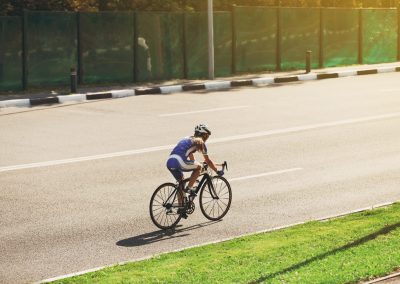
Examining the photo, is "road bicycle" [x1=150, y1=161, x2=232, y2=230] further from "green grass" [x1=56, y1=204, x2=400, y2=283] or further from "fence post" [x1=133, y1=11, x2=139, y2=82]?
"fence post" [x1=133, y1=11, x2=139, y2=82]

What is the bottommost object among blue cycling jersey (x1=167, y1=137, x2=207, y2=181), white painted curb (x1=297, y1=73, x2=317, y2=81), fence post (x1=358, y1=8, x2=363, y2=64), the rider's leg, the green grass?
the green grass

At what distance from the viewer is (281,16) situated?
36.1 meters

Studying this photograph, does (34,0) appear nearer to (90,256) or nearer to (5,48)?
(5,48)

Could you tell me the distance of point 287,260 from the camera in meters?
9.76

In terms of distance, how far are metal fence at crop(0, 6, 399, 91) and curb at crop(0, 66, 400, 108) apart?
7.88 feet

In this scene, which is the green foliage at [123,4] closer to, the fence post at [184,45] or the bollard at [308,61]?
the fence post at [184,45]

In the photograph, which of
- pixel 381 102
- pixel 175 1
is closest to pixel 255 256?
pixel 381 102

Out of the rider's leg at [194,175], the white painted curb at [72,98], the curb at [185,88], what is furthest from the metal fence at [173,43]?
the rider's leg at [194,175]

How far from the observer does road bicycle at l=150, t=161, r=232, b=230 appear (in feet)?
40.3

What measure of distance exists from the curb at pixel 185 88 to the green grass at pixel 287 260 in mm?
15154

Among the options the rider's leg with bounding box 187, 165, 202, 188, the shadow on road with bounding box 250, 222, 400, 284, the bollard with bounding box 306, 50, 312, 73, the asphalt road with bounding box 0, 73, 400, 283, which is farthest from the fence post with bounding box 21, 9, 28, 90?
the shadow on road with bounding box 250, 222, 400, 284

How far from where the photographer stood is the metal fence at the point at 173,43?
94.2 ft

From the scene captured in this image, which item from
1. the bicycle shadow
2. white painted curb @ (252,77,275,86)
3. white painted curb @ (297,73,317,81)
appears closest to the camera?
the bicycle shadow

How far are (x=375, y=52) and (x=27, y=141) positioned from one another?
23.7 metres
